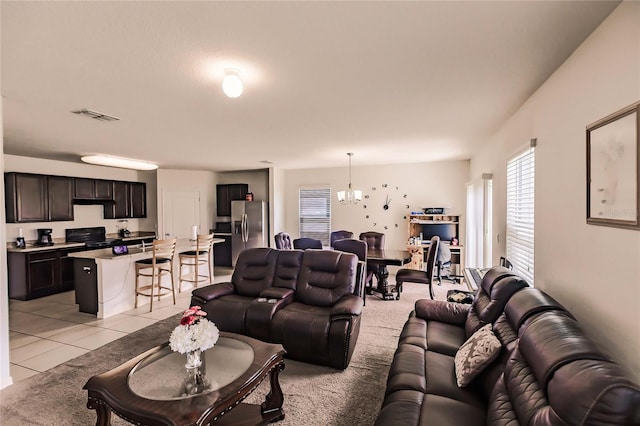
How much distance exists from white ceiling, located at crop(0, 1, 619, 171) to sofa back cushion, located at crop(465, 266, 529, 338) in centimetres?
155

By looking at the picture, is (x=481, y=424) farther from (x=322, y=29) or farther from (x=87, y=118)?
(x=87, y=118)

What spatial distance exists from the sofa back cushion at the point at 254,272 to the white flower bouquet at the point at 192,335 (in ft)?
5.28

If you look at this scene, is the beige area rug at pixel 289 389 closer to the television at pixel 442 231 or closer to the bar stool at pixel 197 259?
the bar stool at pixel 197 259

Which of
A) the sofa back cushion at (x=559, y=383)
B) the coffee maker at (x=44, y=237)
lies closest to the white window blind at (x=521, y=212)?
the sofa back cushion at (x=559, y=383)

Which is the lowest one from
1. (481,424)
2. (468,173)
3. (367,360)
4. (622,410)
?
(367,360)

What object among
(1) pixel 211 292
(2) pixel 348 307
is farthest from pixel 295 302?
(1) pixel 211 292

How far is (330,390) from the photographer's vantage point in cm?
251

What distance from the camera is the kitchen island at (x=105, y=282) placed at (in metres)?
4.22

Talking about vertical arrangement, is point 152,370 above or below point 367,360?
above

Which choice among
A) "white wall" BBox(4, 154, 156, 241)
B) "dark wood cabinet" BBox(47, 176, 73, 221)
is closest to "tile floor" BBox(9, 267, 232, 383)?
"white wall" BBox(4, 154, 156, 241)

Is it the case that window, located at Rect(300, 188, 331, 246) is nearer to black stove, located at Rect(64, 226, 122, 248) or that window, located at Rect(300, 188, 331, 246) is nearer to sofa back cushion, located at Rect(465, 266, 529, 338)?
black stove, located at Rect(64, 226, 122, 248)

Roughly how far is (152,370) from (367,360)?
1.92 m

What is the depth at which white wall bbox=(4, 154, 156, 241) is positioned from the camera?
18.1 feet

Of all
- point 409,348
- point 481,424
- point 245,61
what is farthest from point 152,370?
point 245,61
